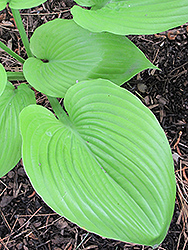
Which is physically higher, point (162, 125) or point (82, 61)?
point (82, 61)

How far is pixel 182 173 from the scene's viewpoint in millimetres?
1469

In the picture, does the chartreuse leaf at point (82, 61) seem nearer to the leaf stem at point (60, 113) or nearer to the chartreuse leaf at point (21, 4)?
the leaf stem at point (60, 113)

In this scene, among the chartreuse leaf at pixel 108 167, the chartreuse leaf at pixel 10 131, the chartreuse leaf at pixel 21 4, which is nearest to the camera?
the chartreuse leaf at pixel 108 167

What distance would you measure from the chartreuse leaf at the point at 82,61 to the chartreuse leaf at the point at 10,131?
0.53 ft

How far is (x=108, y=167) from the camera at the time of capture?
842mm

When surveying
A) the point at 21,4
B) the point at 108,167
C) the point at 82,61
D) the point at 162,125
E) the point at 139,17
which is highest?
the point at 21,4

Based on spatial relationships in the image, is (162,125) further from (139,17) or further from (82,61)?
(139,17)

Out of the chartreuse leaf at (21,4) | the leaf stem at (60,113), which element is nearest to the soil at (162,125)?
the leaf stem at (60,113)

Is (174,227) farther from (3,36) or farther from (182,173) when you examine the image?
(3,36)

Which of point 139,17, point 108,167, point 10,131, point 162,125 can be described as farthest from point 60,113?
point 162,125

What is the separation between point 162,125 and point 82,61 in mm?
709

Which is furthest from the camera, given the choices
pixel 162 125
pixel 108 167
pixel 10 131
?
pixel 162 125

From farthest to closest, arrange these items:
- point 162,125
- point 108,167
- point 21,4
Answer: point 162,125 → point 21,4 → point 108,167

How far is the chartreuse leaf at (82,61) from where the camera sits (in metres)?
1.17
